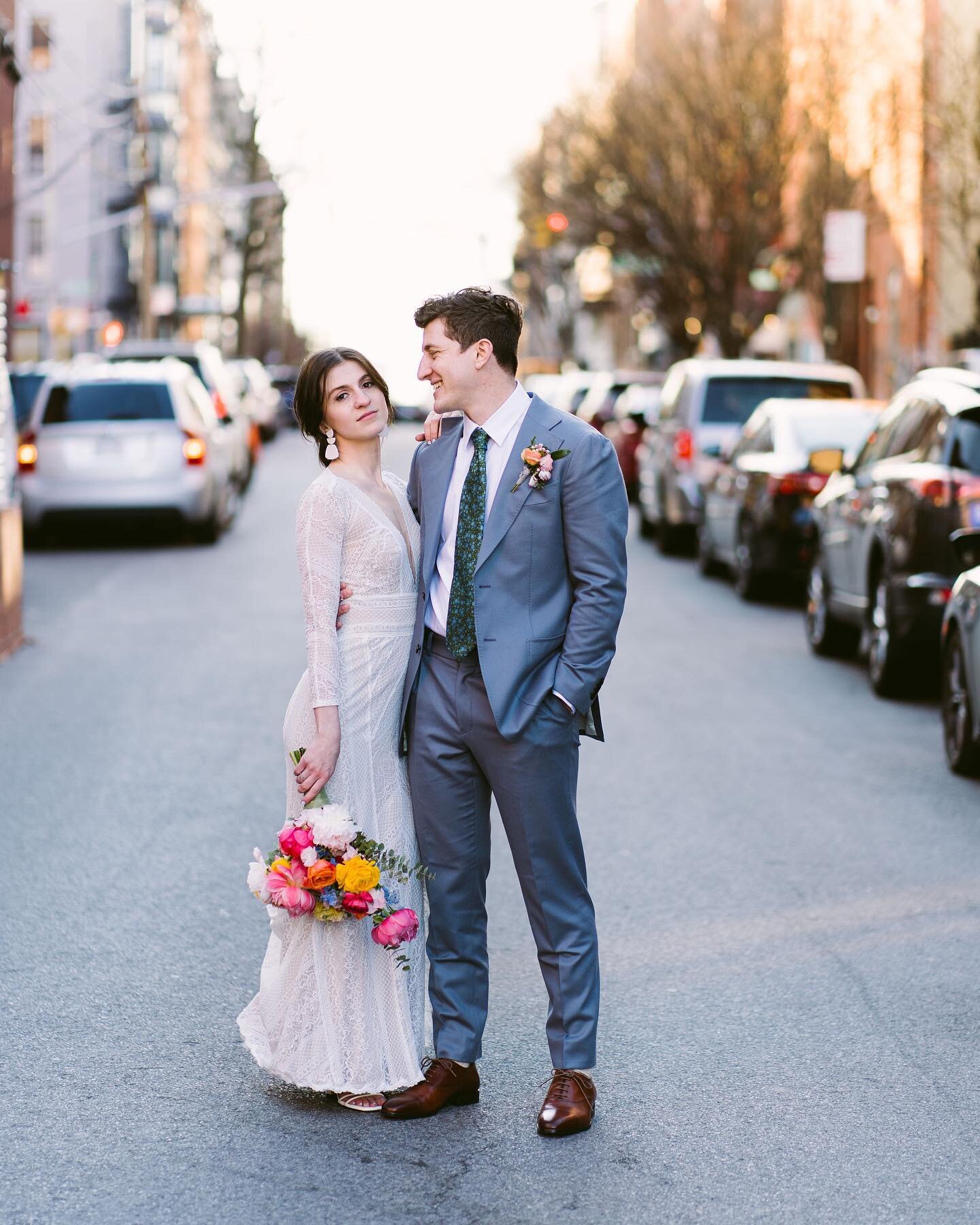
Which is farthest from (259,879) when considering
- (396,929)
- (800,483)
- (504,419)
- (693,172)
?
(693,172)

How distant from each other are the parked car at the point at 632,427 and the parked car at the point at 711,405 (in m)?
3.94

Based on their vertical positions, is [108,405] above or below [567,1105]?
above

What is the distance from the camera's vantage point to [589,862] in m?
7.80

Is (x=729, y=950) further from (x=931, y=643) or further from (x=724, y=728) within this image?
(x=931, y=643)

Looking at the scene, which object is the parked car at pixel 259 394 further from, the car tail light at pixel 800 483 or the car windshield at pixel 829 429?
the car tail light at pixel 800 483

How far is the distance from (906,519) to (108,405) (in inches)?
451

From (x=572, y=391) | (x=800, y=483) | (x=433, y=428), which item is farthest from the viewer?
(x=572, y=391)

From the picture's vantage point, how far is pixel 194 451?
68.8 ft

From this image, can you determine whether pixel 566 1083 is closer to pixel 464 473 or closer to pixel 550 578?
pixel 550 578

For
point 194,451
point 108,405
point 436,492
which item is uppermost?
point 108,405

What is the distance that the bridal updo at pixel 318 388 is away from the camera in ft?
16.5

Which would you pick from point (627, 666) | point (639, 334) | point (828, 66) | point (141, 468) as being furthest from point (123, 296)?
point (627, 666)

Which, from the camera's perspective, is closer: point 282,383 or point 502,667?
point 502,667

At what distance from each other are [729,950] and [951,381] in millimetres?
6339
